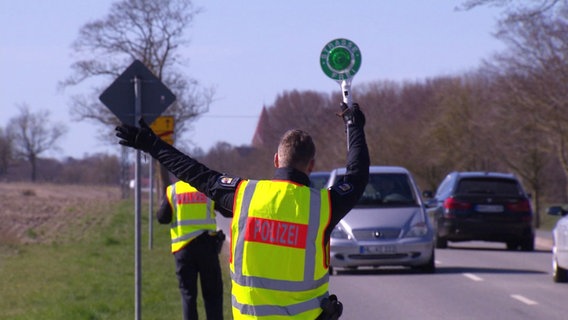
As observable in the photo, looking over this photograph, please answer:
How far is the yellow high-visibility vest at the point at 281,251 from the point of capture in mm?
5164

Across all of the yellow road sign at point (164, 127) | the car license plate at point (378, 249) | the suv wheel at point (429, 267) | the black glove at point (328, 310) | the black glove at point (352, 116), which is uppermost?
the yellow road sign at point (164, 127)

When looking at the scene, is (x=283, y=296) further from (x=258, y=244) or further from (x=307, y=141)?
(x=307, y=141)

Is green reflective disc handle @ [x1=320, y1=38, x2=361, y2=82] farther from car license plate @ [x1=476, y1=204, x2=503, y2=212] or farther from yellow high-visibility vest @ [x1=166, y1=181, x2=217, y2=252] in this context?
car license plate @ [x1=476, y1=204, x2=503, y2=212]

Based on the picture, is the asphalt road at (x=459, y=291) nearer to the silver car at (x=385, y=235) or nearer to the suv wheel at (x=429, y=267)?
the suv wheel at (x=429, y=267)

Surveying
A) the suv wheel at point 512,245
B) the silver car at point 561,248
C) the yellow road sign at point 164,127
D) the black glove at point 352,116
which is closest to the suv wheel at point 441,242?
the suv wheel at point 512,245

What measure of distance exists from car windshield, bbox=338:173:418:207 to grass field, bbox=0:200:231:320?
8.51 feet

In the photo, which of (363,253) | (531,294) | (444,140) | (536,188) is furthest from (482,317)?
(444,140)

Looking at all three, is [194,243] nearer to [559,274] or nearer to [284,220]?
[284,220]

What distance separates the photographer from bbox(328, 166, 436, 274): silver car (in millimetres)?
17031

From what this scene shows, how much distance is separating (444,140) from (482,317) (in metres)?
45.9

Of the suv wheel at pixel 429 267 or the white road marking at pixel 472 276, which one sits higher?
the suv wheel at pixel 429 267

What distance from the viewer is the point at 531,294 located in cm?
1522

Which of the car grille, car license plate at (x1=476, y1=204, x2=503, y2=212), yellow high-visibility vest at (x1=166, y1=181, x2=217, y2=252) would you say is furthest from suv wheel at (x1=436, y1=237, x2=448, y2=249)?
yellow high-visibility vest at (x1=166, y1=181, x2=217, y2=252)

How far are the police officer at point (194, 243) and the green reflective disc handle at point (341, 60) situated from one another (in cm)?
495
